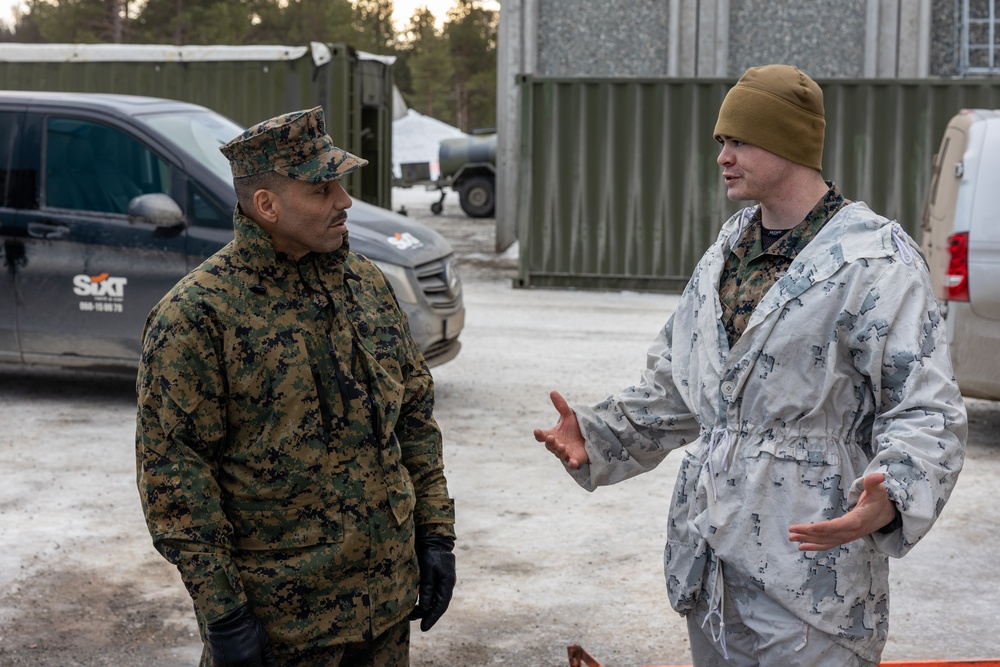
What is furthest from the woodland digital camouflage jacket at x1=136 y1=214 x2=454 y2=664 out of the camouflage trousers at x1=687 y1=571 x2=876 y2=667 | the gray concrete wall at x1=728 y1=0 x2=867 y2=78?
the gray concrete wall at x1=728 y1=0 x2=867 y2=78

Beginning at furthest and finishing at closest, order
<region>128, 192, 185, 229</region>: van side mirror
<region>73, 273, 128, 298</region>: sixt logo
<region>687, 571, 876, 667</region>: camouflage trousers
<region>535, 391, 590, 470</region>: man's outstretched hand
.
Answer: <region>73, 273, 128, 298</region>: sixt logo, <region>128, 192, 185, 229</region>: van side mirror, <region>535, 391, 590, 470</region>: man's outstretched hand, <region>687, 571, 876, 667</region>: camouflage trousers

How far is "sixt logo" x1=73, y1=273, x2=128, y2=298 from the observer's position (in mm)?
8047

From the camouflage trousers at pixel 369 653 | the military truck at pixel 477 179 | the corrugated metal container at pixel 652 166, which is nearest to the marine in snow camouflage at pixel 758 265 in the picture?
the camouflage trousers at pixel 369 653

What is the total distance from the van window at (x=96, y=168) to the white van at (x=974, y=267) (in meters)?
4.59

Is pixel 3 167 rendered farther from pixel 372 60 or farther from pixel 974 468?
pixel 372 60

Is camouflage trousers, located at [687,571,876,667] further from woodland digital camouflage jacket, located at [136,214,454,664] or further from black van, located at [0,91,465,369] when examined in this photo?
black van, located at [0,91,465,369]

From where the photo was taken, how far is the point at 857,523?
2529 millimetres

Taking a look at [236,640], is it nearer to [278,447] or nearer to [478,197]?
[278,447]

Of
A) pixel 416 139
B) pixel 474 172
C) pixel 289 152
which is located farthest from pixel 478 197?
pixel 289 152

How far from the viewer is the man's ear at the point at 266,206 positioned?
282cm

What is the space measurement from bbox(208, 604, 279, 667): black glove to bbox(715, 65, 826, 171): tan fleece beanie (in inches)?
57.3

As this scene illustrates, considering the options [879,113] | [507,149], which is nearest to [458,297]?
[879,113]

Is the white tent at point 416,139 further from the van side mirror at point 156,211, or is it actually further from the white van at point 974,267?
the white van at point 974,267

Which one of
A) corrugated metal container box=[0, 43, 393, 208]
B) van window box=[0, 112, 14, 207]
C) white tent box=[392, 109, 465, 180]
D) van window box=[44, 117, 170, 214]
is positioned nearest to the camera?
van window box=[44, 117, 170, 214]
